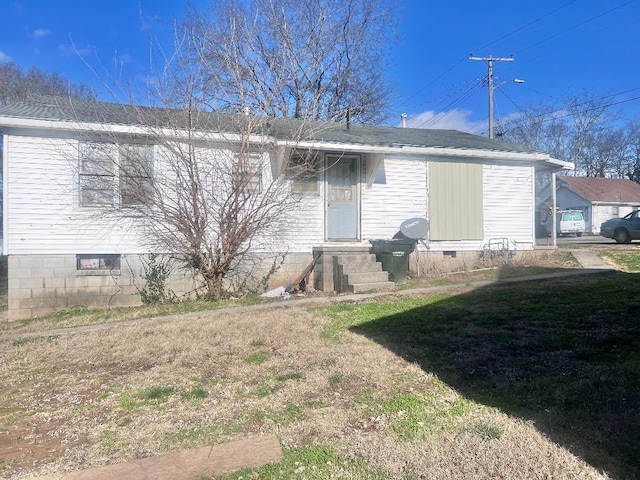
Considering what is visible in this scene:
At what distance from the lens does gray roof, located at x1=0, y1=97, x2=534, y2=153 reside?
8.94m

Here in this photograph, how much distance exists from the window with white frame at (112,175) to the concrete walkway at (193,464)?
282 inches

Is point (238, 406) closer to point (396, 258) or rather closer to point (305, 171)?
point (396, 258)

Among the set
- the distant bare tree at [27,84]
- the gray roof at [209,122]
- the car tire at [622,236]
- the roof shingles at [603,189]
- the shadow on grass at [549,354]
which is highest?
the distant bare tree at [27,84]

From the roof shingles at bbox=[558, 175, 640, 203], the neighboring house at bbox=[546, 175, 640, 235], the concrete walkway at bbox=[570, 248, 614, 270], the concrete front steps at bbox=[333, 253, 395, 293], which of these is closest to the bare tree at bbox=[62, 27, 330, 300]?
the concrete front steps at bbox=[333, 253, 395, 293]

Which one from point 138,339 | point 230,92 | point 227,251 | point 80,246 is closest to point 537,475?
point 138,339

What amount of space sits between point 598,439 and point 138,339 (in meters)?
5.22

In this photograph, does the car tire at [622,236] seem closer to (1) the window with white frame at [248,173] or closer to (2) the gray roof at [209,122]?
(2) the gray roof at [209,122]

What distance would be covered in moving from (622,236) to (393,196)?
1306cm

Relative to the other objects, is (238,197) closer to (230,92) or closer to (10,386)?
(230,92)

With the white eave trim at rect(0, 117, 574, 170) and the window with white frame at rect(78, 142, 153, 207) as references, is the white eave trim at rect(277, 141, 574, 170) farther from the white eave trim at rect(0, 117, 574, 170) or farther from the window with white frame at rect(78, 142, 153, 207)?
the window with white frame at rect(78, 142, 153, 207)

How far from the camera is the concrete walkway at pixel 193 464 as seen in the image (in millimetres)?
2590

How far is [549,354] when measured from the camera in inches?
175

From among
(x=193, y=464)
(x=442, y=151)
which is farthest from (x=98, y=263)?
(x=442, y=151)

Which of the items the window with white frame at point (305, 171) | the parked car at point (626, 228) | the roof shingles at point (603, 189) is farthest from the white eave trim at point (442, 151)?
the roof shingles at point (603, 189)
